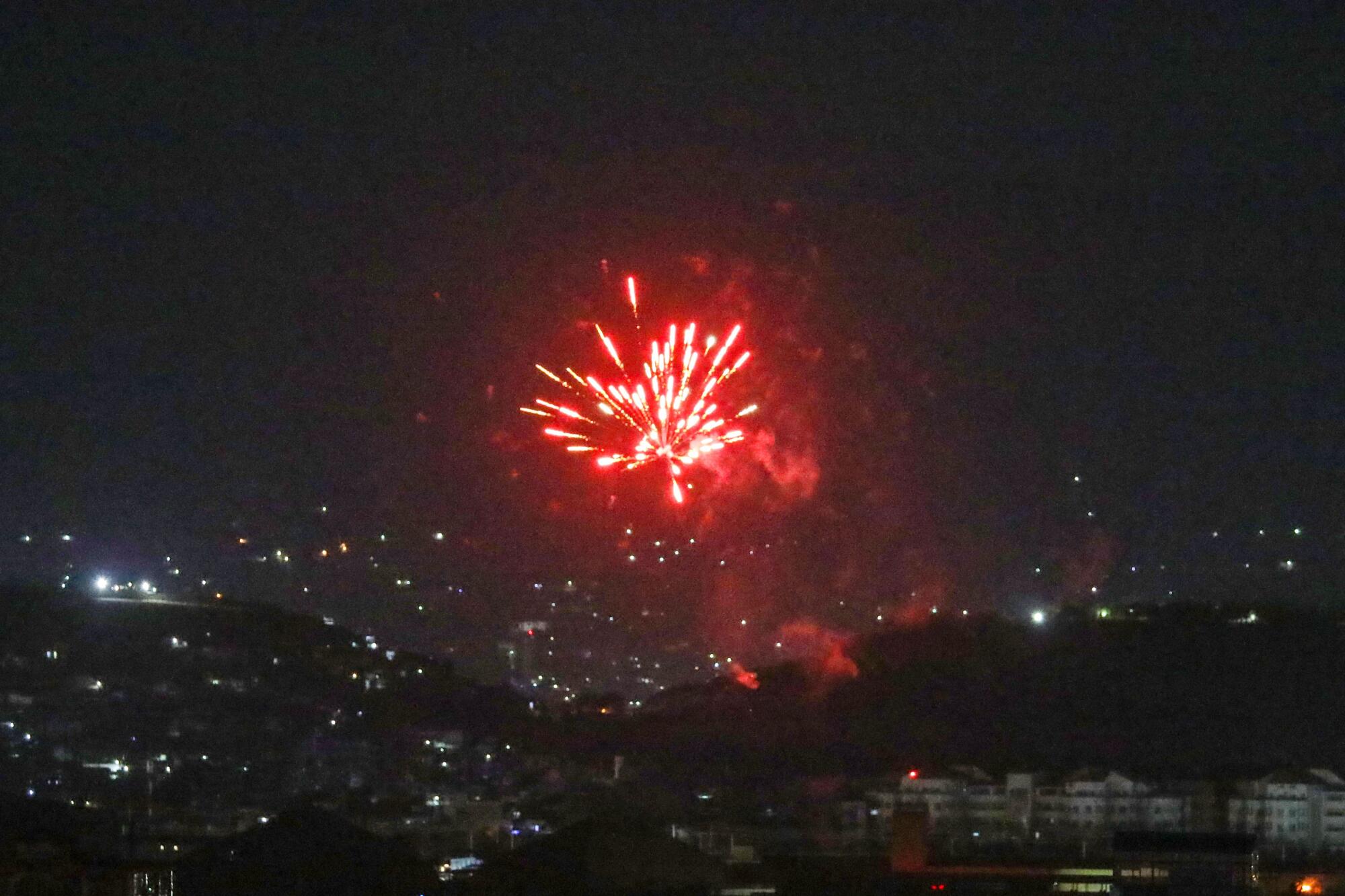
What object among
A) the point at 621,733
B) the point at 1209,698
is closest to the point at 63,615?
the point at 621,733

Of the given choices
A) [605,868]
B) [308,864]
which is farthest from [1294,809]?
[308,864]

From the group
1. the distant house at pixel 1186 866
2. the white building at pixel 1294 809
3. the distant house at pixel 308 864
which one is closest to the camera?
the distant house at pixel 1186 866

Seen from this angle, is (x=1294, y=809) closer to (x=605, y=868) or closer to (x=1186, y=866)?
(x=1186, y=866)

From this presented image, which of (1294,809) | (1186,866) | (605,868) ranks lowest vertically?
(605,868)

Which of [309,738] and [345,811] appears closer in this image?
[345,811]

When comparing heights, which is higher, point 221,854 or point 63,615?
point 63,615

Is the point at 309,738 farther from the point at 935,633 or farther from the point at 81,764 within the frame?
the point at 935,633

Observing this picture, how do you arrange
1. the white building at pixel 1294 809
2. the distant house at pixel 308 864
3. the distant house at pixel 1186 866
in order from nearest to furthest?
1. the distant house at pixel 1186 866
2. the distant house at pixel 308 864
3. the white building at pixel 1294 809

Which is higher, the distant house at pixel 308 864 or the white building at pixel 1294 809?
the white building at pixel 1294 809

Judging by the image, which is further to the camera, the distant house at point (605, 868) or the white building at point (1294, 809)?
the white building at point (1294, 809)

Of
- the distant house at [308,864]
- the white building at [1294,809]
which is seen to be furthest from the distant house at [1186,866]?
the distant house at [308,864]

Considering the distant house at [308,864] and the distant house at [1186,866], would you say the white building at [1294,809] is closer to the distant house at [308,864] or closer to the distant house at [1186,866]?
the distant house at [1186,866]
